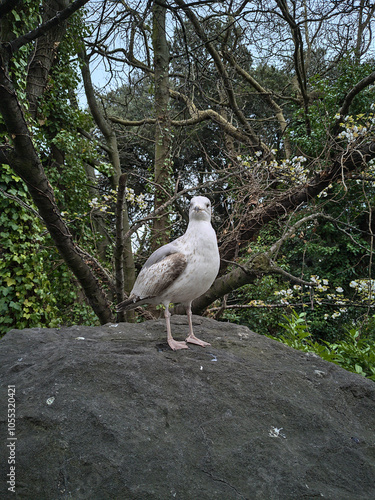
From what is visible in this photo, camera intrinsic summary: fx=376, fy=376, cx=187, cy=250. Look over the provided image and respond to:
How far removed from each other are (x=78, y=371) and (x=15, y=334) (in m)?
1.19

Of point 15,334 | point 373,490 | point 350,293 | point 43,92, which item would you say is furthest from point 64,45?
point 350,293

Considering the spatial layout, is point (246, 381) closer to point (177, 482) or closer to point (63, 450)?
point (177, 482)

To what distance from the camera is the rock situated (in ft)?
5.57

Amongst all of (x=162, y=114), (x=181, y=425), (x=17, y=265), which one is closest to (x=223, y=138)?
(x=162, y=114)

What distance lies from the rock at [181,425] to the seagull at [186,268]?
40cm

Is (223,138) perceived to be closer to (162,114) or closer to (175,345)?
(162,114)

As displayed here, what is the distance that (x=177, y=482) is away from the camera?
1.71 meters

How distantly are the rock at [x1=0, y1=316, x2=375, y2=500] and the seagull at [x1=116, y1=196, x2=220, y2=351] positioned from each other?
0.40 m

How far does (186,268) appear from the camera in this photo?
9.49ft

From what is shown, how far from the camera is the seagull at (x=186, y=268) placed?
2.89 m

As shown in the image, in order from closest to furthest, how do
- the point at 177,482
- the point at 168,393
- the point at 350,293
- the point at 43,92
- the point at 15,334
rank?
the point at 177,482 → the point at 168,393 → the point at 15,334 → the point at 43,92 → the point at 350,293

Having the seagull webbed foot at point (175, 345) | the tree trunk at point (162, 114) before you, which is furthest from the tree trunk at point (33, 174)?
the tree trunk at point (162, 114)

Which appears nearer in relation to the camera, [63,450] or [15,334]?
[63,450]

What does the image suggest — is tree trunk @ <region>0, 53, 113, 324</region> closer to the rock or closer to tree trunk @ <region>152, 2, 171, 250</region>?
the rock
